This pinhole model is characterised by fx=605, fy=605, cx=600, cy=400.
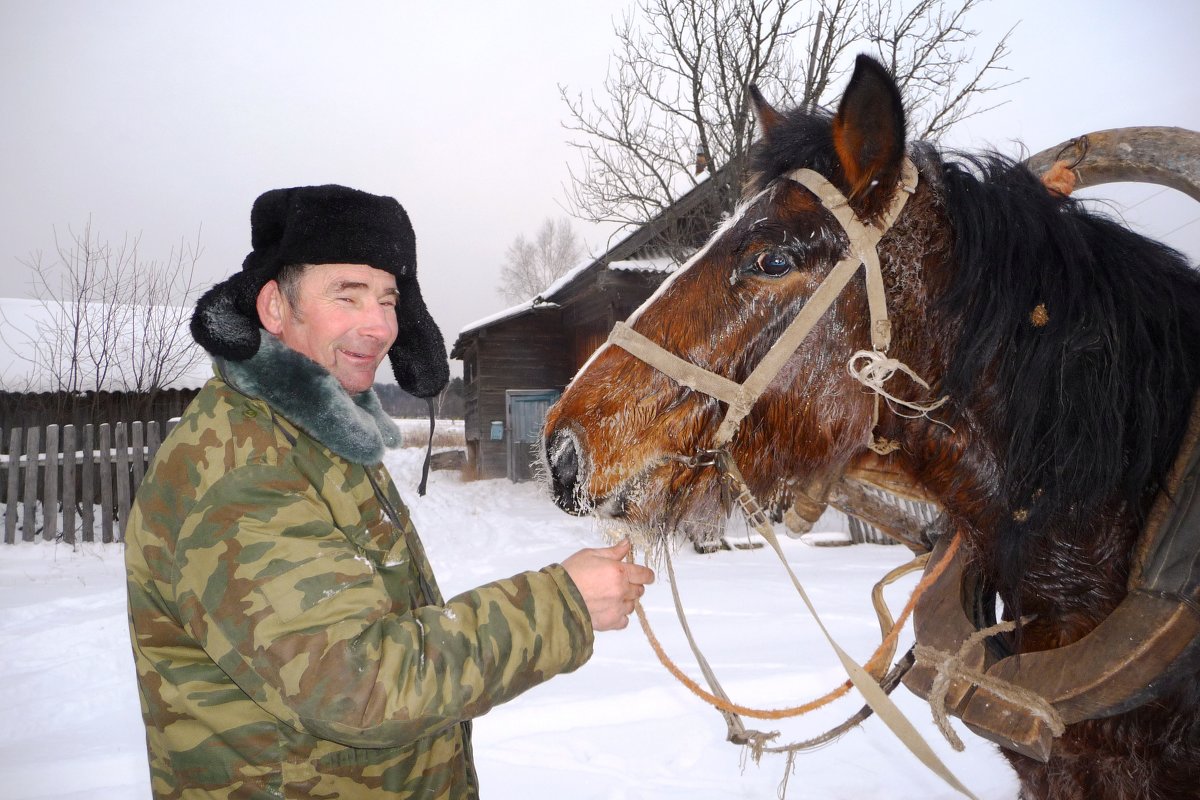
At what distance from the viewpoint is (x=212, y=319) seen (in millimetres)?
1388

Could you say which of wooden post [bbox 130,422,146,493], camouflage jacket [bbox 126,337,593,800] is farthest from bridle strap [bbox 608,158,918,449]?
wooden post [bbox 130,422,146,493]

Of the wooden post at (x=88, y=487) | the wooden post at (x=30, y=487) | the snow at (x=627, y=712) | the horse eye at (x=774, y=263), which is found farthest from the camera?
the wooden post at (x=88, y=487)

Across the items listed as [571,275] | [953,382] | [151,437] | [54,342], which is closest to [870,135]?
[953,382]

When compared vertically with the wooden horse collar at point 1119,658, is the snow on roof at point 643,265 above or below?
above

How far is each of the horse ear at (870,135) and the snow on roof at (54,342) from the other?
1093 centimetres

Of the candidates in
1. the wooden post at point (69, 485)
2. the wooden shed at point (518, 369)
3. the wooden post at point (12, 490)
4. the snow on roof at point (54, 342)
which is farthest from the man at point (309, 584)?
the wooden shed at point (518, 369)

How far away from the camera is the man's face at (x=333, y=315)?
1.51 meters

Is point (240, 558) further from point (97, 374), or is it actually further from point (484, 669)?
point (97, 374)

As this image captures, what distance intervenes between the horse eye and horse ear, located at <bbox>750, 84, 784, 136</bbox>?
1.64 ft

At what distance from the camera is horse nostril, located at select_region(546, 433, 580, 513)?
4.86 feet

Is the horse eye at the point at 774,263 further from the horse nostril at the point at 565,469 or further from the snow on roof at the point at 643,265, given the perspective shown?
the snow on roof at the point at 643,265

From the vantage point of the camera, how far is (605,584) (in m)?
1.32

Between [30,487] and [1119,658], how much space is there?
11.1 meters

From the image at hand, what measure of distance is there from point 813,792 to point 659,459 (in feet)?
7.98
